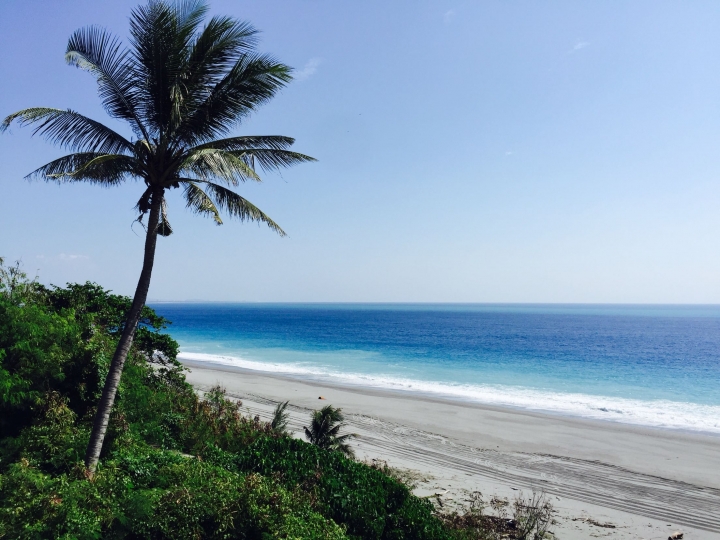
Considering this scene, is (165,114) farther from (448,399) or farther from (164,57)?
(448,399)

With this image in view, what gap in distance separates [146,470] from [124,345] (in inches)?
→ 72.9

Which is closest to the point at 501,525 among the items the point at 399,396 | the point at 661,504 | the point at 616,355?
the point at 661,504

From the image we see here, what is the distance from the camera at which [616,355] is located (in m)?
49.4

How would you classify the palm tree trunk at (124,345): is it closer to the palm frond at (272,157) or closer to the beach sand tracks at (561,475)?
the palm frond at (272,157)

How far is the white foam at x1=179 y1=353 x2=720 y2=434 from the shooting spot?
22.1m

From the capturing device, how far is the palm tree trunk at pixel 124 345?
21.8 feet

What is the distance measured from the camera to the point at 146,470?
20.7ft

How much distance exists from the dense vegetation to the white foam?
61.1ft

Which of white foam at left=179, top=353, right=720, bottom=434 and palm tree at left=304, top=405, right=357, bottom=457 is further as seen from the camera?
white foam at left=179, top=353, right=720, bottom=434

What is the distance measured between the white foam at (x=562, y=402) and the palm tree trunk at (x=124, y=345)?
22.0m

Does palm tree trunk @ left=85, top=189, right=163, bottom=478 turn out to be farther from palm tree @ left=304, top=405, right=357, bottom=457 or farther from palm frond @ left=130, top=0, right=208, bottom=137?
palm tree @ left=304, top=405, right=357, bottom=457

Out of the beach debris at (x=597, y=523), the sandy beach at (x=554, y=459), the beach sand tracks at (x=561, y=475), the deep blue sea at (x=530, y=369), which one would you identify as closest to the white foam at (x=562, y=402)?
the deep blue sea at (x=530, y=369)

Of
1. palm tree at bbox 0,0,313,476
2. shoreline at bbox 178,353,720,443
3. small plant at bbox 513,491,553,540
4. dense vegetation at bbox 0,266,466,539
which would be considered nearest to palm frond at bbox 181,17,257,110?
palm tree at bbox 0,0,313,476

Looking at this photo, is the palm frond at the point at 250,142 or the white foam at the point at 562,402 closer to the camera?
the palm frond at the point at 250,142
